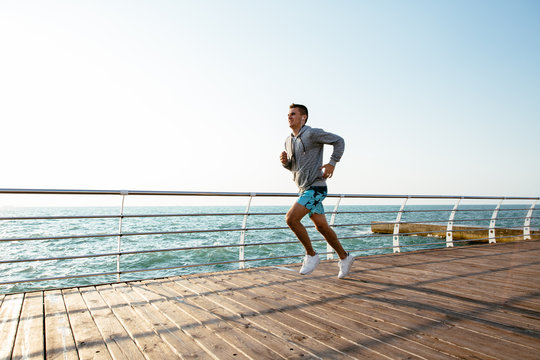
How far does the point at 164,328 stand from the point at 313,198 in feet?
5.52

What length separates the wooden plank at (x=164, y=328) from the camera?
164 cm

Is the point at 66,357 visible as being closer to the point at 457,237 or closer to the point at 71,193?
the point at 71,193

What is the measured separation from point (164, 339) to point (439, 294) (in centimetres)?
215

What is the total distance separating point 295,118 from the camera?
3311 mm

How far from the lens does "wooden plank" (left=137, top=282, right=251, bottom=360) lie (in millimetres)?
1644

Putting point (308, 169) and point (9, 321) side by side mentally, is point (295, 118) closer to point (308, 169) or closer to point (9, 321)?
point (308, 169)

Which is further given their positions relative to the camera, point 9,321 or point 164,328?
point 9,321

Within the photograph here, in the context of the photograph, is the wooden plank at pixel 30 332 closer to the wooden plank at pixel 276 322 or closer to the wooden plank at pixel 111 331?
the wooden plank at pixel 111 331

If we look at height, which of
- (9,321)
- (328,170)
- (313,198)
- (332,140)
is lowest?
(9,321)

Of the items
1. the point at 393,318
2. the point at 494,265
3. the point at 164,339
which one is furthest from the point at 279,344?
the point at 494,265

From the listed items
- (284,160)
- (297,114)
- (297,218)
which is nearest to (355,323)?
(297,218)

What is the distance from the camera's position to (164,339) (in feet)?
5.91

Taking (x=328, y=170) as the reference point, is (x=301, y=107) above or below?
above

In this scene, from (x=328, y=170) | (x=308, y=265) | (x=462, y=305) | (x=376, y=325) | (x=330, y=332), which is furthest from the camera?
(x=308, y=265)
